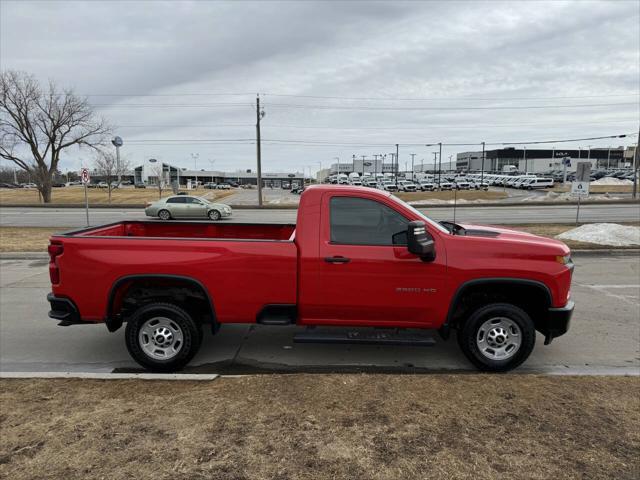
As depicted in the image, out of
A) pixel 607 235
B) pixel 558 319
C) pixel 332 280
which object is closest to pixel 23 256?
pixel 332 280

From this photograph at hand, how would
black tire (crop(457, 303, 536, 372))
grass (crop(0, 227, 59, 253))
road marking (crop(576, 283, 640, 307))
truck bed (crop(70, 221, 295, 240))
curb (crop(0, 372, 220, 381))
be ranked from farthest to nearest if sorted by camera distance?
grass (crop(0, 227, 59, 253))
road marking (crop(576, 283, 640, 307))
truck bed (crop(70, 221, 295, 240))
black tire (crop(457, 303, 536, 372))
curb (crop(0, 372, 220, 381))

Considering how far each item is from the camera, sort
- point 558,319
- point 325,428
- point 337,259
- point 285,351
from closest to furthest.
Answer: point 325,428
point 337,259
point 558,319
point 285,351

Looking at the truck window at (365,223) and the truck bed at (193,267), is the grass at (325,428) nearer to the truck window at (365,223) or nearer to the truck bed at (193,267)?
the truck bed at (193,267)

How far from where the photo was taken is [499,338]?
456 cm

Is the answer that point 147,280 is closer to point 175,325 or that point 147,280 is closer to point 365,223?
point 175,325

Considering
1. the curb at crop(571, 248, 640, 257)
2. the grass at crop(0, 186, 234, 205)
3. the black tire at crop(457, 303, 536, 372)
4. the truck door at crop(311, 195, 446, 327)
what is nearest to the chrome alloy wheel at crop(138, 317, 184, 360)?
the truck door at crop(311, 195, 446, 327)

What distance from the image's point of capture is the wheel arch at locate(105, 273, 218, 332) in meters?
4.40

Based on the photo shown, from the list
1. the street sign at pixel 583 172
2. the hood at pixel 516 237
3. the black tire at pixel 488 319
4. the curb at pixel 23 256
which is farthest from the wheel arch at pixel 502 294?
the street sign at pixel 583 172

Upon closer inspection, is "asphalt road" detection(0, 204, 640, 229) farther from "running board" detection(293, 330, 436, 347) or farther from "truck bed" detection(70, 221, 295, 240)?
"running board" detection(293, 330, 436, 347)

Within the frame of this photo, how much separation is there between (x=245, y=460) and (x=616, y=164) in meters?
164

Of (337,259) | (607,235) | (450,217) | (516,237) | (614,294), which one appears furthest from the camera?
(450,217)

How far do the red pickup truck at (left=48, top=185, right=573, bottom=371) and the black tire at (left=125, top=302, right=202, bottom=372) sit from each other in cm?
1

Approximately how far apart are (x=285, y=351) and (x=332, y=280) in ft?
4.37

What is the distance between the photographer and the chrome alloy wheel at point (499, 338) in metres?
4.52
